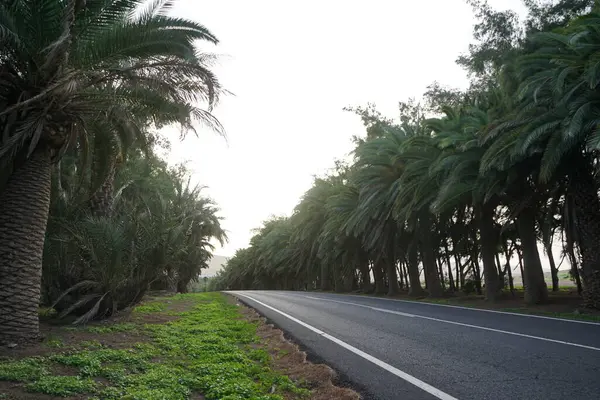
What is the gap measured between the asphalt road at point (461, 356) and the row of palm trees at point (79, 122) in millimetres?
4658

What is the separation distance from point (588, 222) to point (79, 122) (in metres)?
15.1

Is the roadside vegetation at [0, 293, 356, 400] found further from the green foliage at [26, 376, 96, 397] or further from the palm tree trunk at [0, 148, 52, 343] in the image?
the palm tree trunk at [0, 148, 52, 343]

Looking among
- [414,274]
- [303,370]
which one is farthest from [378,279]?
[303,370]

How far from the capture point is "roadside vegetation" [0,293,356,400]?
4.81 metres

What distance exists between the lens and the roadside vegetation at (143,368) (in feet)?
15.8

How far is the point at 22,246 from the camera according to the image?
7109mm

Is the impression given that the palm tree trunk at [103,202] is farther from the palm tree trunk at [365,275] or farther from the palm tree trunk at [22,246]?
the palm tree trunk at [365,275]

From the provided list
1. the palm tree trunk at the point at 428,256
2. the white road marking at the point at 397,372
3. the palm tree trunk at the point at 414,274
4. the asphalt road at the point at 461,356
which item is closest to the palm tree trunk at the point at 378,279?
the palm tree trunk at the point at 414,274

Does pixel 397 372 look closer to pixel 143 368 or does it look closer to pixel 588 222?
pixel 143 368

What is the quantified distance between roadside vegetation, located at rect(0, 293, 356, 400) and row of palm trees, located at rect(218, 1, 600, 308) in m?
9.50

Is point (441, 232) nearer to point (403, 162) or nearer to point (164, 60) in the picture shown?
point (403, 162)

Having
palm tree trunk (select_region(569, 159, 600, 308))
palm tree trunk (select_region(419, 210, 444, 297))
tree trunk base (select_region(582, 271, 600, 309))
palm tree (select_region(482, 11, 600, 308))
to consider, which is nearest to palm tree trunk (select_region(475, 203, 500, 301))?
palm tree trunk (select_region(419, 210, 444, 297))

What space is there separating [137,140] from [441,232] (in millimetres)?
18032

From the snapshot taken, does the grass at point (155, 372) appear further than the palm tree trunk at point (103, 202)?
No
